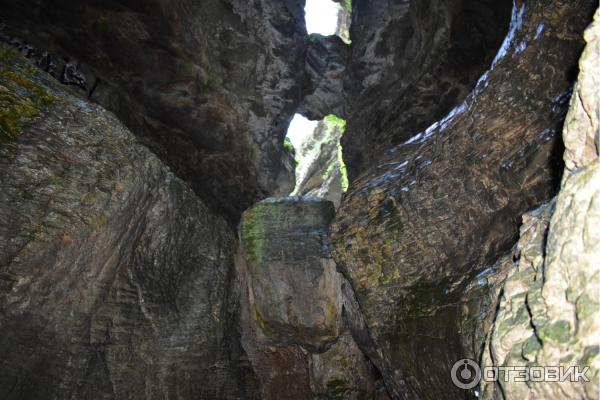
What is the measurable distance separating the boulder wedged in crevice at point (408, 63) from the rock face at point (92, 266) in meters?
5.27

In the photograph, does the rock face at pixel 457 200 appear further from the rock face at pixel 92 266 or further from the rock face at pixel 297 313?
the rock face at pixel 92 266

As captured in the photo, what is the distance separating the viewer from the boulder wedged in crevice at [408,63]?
856 cm

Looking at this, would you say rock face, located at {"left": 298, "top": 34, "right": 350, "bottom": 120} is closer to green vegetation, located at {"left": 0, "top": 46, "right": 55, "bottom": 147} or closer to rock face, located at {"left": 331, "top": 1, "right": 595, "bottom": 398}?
rock face, located at {"left": 331, "top": 1, "right": 595, "bottom": 398}

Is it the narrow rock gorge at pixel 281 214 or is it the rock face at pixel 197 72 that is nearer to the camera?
the narrow rock gorge at pixel 281 214

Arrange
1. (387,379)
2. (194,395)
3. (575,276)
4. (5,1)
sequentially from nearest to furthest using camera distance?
(575,276), (387,379), (194,395), (5,1)

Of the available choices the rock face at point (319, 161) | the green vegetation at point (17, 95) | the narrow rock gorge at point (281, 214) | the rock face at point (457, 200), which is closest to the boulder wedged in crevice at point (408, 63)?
the narrow rock gorge at point (281, 214)

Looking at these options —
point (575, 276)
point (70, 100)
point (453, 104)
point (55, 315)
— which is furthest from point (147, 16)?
point (575, 276)

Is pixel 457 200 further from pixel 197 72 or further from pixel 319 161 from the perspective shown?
pixel 319 161

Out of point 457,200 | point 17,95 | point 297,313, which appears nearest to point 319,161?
point 297,313

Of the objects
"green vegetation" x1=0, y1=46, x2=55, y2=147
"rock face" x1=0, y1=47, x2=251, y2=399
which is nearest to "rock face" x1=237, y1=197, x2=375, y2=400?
"rock face" x1=0, y1=47, x2=251, y2=399

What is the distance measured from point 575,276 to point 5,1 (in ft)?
35.8

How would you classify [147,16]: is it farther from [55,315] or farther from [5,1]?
[55,315]

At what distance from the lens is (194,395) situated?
24.3 ft

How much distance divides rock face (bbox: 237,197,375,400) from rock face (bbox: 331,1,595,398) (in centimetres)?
141
